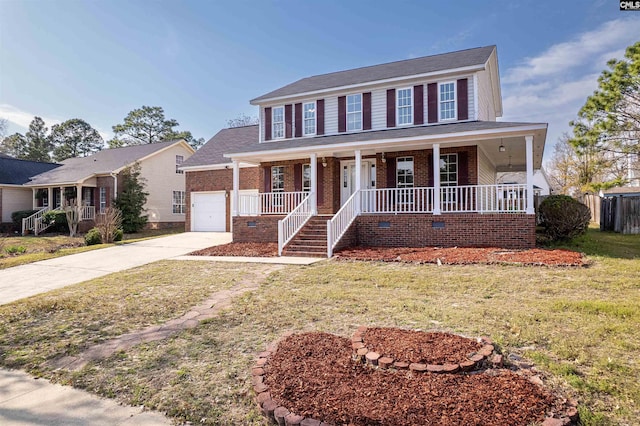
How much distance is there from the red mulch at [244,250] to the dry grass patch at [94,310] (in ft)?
9.12

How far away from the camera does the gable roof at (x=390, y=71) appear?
1487 cm

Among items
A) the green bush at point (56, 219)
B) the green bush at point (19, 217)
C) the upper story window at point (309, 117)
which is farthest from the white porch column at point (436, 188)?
the green bush at point (19, 217)

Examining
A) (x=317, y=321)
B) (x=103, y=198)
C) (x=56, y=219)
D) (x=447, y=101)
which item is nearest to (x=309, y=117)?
(x=447, y=101)

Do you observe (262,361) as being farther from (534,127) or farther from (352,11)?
(352,11)

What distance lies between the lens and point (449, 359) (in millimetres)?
3389

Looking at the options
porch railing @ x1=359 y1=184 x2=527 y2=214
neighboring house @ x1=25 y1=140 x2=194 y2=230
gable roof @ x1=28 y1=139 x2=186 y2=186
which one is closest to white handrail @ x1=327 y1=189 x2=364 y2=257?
porch railing @ x1=359 y1=184 x2=527 y2=214

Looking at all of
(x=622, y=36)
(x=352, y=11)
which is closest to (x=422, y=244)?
(x=352, y=11)

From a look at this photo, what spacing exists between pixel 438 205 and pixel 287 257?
17.1ft

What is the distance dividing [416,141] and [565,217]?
5.18m

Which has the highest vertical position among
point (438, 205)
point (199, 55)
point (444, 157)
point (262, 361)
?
point (199, 55)

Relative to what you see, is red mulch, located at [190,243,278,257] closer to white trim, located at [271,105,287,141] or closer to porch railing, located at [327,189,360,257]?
porch railing, located at [327,189,360,257]

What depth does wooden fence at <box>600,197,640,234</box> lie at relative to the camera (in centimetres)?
1667

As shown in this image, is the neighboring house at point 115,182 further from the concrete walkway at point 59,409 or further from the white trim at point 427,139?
the concrete walkway at point 59,409

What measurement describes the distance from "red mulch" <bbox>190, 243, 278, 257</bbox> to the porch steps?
601mm
